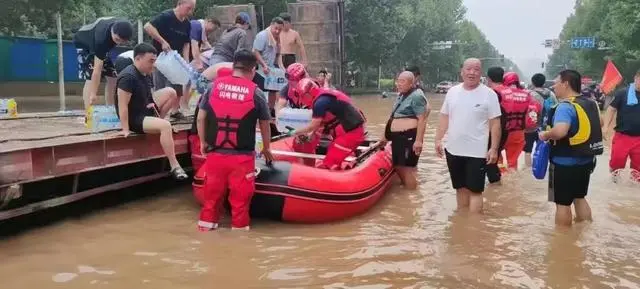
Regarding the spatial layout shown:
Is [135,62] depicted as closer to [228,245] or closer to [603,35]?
[228,245]

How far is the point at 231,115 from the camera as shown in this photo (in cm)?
555

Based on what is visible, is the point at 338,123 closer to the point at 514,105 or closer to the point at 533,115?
the point at 514,105

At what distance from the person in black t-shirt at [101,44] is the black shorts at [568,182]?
4990mm

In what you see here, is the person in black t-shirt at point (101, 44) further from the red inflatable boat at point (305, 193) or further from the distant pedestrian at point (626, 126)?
the distant pedestrian at point (626, 126)

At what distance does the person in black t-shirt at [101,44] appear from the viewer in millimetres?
7441

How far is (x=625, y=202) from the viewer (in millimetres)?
7594

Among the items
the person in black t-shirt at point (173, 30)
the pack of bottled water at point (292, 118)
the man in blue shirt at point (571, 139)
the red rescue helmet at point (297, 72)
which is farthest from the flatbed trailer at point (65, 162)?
the man in blue shirt at point (571, 139)

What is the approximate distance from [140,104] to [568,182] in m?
4.20

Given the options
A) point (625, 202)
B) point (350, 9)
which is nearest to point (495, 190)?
point (625, 202)

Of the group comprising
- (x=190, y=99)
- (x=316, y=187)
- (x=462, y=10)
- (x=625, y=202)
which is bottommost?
(x=625, y=202)

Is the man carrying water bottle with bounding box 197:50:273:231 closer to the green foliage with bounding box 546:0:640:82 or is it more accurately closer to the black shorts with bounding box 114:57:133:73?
the black shorts with bounding box 114:57:133:73

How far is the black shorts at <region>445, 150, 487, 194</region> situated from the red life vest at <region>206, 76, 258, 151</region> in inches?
80.3

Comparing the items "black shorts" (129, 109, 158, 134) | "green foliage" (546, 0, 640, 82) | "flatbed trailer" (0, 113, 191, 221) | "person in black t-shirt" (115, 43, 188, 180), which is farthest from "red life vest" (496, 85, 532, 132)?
"green foliage" (546, 0, 640, 82)

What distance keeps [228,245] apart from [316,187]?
1.07 metres
